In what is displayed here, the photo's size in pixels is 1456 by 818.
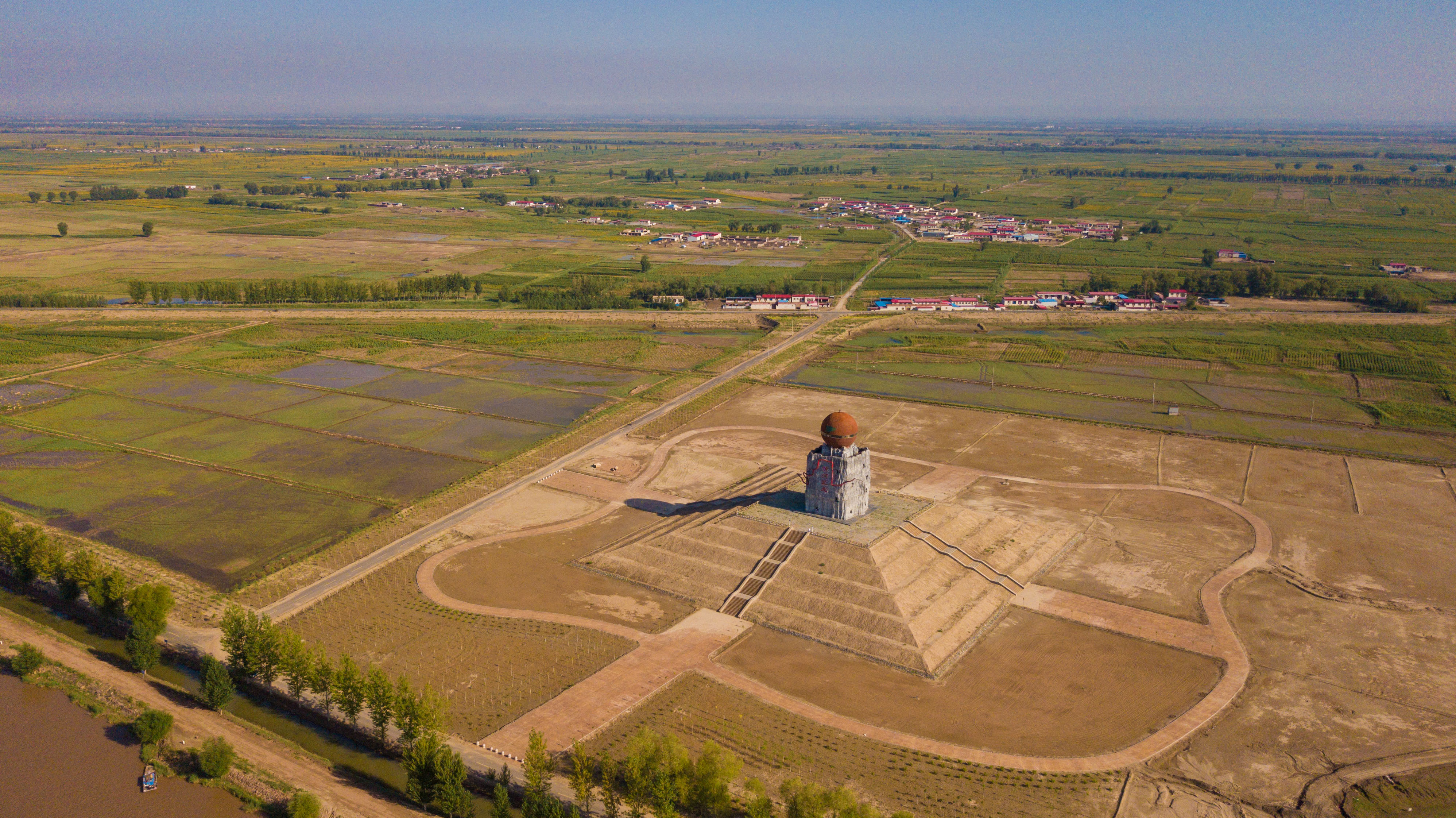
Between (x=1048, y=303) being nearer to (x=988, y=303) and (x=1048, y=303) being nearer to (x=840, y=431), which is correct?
(x=988, y=303)

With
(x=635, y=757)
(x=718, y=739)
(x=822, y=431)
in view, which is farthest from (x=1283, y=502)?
(x=635, y=757)

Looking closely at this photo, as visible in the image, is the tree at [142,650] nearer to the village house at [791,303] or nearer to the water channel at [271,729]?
the water channel at [271,729]

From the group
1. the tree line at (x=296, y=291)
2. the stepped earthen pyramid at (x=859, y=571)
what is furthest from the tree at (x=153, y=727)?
the tree line at (x=296, y=291)

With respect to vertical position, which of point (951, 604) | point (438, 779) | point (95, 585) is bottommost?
point (438, 779)

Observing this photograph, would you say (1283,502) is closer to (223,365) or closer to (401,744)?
(401,744)

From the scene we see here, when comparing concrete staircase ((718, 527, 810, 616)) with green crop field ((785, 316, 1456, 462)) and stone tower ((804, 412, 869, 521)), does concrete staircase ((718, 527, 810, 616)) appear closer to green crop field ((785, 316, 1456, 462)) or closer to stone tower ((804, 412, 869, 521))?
stone tower ((804, 412, 869, 521))

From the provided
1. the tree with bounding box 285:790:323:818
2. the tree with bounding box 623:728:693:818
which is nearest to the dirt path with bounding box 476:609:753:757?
the tree with bounding box 623:728:693:818

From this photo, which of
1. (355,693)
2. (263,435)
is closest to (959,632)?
(355,693)
